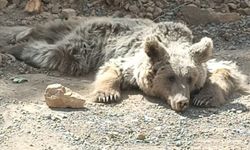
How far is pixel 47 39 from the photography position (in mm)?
8055

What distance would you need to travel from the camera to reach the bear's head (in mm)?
6246

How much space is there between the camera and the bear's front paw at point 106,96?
6.26 metres

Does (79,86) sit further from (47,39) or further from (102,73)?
(47,39)

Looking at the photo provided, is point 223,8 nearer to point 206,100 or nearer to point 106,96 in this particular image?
point 206,100

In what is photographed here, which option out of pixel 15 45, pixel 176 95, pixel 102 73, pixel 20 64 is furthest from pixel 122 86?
pixel 15 45

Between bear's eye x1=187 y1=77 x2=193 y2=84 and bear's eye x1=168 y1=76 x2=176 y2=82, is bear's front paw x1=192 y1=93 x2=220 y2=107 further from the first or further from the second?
bear's eye x1=168 y1=76 x2=176 y2=82

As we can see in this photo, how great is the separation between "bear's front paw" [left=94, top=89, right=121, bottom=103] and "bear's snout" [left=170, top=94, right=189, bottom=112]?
616 mm

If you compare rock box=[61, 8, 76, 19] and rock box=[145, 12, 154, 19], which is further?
rock box=[145, 12, 154, 19]

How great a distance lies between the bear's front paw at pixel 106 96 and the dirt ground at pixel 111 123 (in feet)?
0.25

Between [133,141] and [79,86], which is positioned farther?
[79,86]

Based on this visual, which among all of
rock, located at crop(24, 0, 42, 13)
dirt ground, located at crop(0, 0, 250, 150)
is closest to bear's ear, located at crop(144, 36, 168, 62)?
dirt ground, located at crop(0, 0, 250, 150)

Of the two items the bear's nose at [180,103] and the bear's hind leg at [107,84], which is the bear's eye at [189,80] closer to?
the bear's nose at [180,103]

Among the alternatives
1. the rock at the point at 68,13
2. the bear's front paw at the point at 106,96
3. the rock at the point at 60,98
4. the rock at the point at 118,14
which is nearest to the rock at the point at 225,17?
the rock at the point at 118,14

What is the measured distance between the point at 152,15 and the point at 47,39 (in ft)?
6.08
